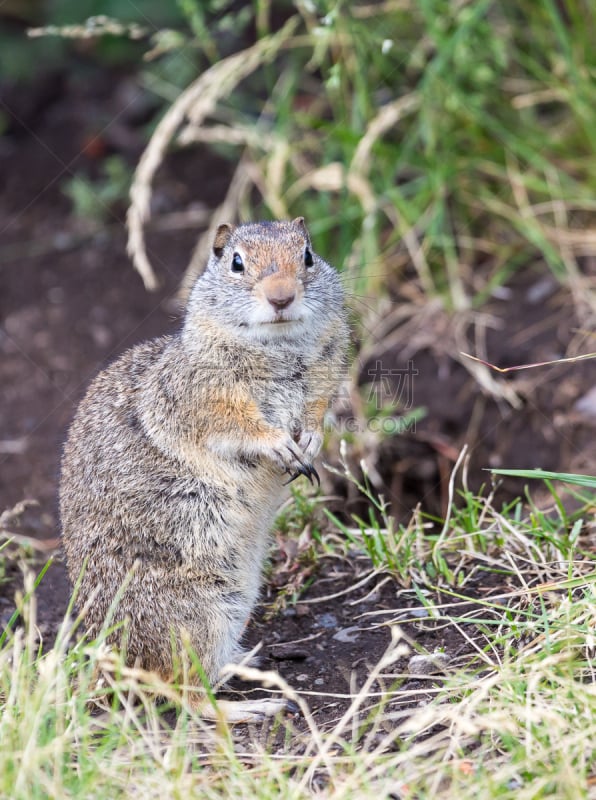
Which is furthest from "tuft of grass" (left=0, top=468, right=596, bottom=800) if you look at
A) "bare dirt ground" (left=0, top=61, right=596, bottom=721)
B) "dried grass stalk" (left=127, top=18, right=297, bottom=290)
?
"dried grass stalk" (left=127, top=18, right=297, bottom=290)

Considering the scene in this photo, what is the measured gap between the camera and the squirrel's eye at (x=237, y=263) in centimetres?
405

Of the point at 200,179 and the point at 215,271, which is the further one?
the point at 200,179

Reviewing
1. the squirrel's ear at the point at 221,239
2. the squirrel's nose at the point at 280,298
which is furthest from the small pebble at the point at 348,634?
the squirrel's ear at the point at 221,239

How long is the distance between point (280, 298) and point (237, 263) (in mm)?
440

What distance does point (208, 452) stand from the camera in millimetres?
3963

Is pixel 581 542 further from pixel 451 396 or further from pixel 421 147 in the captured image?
pixel 421 147

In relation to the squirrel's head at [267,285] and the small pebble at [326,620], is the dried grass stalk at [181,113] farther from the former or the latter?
the small pebble at [326,620]

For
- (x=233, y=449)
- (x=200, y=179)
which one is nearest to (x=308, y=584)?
(x=233, y=449)

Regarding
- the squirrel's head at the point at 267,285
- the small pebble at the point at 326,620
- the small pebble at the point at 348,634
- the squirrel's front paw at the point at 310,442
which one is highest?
the squirrel's head at the point at 267,285

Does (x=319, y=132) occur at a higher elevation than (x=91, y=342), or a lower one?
higher

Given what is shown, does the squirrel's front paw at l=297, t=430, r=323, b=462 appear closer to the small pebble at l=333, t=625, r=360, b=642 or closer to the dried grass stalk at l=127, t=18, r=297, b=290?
the small pebble at l=333, t=625, r=360, b=642

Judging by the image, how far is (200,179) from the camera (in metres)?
8.04

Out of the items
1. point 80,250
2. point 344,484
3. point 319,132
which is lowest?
point 344,484

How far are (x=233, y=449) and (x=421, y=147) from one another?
3.83 meters
